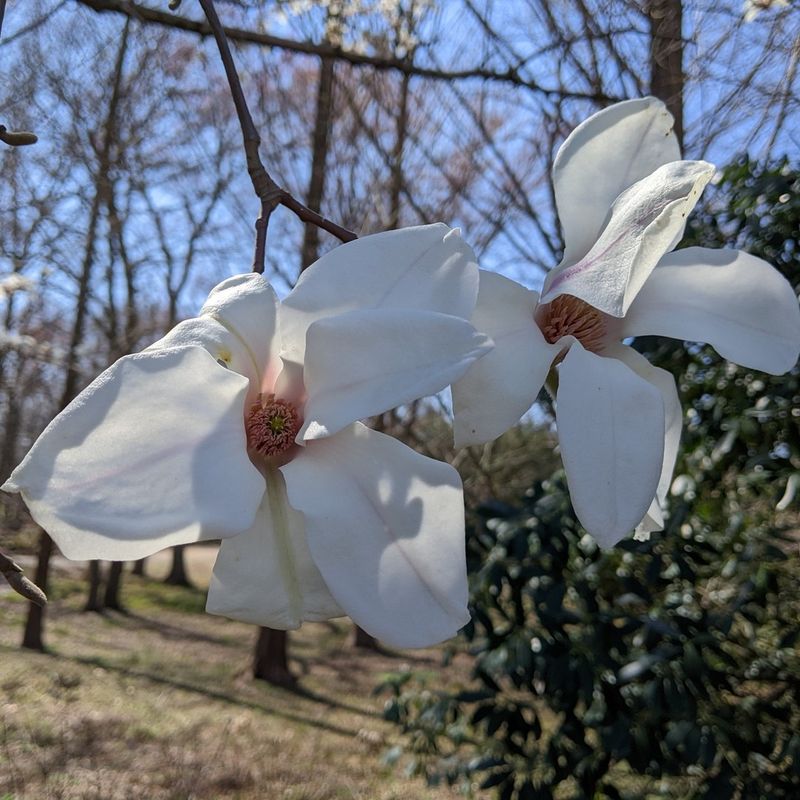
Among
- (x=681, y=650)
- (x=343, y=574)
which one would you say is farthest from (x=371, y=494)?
(x=681, y=650)

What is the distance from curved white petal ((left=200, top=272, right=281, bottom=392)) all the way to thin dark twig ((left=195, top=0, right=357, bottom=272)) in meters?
0.04

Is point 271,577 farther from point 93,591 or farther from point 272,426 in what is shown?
point 93,591

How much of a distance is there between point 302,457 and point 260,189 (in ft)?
0.65

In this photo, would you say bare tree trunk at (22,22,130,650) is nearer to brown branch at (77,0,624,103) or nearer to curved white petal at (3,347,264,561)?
brown branch at (77,0,624,103)

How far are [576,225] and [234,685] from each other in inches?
194

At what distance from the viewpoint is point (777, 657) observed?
1.75m

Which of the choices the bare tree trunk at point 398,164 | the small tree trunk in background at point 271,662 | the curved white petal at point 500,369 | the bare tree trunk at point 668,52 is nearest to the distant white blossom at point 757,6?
the bare tree trunk at point 668,52

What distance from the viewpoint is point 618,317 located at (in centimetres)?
35

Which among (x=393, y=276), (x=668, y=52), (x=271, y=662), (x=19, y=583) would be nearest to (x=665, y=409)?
(x=393, y=276)

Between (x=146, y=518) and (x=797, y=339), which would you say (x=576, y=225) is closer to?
(x=797, y=339)

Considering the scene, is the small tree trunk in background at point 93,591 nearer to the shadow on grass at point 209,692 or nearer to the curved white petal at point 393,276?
the shadow on grass at point 209,692

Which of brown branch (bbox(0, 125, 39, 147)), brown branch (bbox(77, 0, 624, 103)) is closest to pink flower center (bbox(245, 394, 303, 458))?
brown branch (bbox(0, 125, 39, 147))

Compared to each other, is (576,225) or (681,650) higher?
(576,225)

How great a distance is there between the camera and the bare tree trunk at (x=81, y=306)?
368 cm
